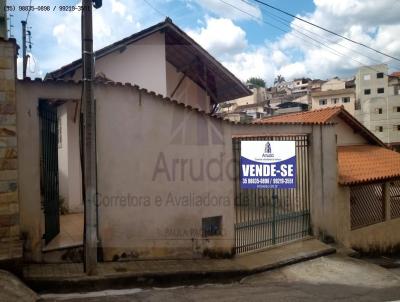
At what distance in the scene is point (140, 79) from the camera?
41.2 feet

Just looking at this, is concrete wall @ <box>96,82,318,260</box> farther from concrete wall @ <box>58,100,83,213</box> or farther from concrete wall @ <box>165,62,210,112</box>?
concrete wall @ <box>165,62,210,112</box>

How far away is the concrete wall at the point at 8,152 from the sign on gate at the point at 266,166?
4.54 metres

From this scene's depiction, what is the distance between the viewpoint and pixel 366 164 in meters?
13.4

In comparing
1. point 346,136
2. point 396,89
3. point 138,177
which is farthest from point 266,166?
point 396,89

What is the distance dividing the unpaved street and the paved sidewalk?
0.18 m

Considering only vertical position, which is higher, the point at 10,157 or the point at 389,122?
the point at 389,122

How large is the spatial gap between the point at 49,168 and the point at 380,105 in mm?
45332

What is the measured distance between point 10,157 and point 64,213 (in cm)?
429

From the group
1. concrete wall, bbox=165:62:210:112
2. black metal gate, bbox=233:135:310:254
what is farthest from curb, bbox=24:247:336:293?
concrete wall, bbox=165:62:210:112

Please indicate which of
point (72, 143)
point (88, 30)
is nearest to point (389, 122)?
point (72, 143)

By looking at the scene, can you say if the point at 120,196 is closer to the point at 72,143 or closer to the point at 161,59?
the point at 72,143

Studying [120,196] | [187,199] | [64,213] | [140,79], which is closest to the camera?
[120,196]

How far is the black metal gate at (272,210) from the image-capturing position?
8.91 metres

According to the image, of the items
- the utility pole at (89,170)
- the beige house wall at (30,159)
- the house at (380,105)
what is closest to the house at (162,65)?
the beige house wall at (30,159)
